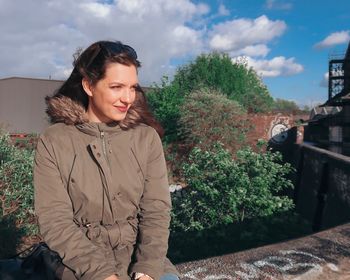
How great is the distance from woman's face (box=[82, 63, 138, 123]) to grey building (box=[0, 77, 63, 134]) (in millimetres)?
31309

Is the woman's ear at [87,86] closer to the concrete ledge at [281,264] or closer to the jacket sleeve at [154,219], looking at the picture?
the jacket sleeve at [154,219]

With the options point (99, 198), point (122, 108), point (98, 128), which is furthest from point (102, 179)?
point (122, 108)

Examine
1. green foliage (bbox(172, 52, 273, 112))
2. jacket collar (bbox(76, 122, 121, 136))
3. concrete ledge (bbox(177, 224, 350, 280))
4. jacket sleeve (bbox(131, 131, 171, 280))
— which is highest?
green foliage (bbox(172, 52, 273, 112))

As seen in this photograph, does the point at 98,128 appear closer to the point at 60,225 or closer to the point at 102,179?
the point at 102,179

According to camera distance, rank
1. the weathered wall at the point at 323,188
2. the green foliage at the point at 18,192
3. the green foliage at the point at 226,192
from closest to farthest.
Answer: the green foliage at the point at 18,192, the weathered wall at the point at 323,188, the green foliage at the point at 226,192

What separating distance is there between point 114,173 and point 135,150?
6.7 inches

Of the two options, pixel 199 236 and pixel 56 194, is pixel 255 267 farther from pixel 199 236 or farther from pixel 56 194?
pixel 199 236

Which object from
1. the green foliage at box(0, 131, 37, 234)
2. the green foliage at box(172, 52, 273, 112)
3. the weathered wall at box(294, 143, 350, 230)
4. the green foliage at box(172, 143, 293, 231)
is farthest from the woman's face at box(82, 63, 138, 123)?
the green foliage at box(172, 52, 273, 112)

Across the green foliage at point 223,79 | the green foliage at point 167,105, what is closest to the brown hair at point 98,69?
the green foliage at point 167,105

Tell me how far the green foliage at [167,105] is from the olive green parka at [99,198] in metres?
18.0

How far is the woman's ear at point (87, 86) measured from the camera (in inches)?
82.0

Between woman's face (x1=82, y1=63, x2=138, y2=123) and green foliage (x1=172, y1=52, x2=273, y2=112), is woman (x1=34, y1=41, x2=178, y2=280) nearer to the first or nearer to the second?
woman's face (x1=82, y1=63, x2=138, y2=123)

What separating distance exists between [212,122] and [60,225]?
16904 mm

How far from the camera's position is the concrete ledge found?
265 cm
